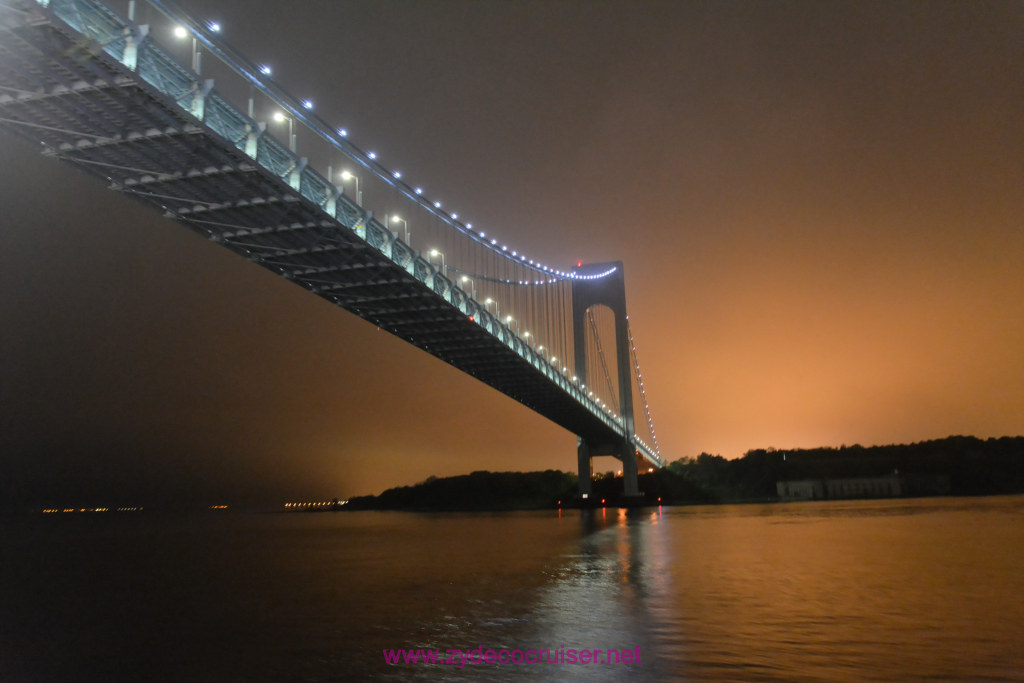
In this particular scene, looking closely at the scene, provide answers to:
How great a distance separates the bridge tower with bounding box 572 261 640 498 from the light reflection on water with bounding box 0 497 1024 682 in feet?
117

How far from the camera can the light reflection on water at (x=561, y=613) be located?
7906mm

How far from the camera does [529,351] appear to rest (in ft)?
124

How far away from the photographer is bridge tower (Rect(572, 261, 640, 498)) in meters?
57.8

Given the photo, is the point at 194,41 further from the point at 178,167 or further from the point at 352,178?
the point at 352,178

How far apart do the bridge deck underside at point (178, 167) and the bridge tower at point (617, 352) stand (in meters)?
32.4

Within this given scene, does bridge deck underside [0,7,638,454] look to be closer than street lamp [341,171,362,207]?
Yes

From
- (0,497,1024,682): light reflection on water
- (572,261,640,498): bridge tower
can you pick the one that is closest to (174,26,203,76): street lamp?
(0,497,1024,682): light reflection on water

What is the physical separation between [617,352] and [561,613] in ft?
165

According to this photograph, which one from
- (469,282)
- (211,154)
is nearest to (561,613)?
(211,154)

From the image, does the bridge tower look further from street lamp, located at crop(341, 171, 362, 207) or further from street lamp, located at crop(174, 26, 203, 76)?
street lamp, located at crop(174, 26, 203, 76)

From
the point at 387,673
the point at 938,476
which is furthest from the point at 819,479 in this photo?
the point at 387,673

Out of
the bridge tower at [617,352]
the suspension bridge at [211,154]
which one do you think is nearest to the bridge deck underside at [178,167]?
the suspension bridge at [211,154]

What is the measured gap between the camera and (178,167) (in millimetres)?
16344

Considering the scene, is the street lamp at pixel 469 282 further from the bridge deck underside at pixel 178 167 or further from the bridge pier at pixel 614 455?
the bridge pier at pixel 614 455
